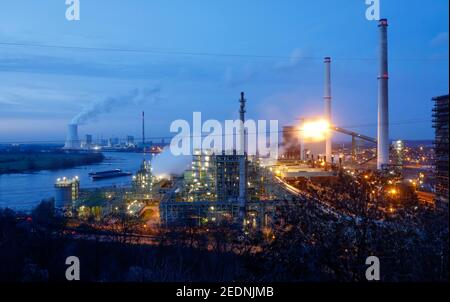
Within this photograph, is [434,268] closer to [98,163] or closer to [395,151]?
[395,151]

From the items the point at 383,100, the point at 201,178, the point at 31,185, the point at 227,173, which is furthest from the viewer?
the point at 31,185

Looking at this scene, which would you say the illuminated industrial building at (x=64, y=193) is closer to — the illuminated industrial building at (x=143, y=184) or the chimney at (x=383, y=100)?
the illuminated industrial building at (x=143, y=184)

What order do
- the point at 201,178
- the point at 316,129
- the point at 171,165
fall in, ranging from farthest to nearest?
the point at 171,165 → the point at 316,129 → the point at 201,178

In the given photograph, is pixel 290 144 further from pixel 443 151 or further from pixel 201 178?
pixel 443 151

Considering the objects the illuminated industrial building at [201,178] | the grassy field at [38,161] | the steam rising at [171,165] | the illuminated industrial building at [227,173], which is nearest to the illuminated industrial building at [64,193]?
the illuminated industrial building at [201,178]

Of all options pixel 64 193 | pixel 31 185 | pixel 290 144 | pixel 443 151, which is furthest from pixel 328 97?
pixel 443 151
